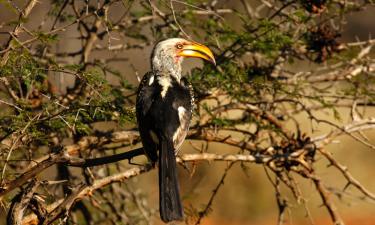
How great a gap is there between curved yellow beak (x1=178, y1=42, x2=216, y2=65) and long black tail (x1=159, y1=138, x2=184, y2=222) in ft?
2.38

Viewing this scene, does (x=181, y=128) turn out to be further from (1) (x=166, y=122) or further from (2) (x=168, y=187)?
(2) (x=168, y=187)

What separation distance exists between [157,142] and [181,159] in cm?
16

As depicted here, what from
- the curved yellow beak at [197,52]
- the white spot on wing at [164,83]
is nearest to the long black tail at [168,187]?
the white spot on wing at [164,83]

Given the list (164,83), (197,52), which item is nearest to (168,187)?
(164,83)

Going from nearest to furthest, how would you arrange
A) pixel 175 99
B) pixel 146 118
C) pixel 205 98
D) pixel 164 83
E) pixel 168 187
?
pixel 168 187
pixel 146 118
pixel 175 99
pixel 164 83
pixel 205 98

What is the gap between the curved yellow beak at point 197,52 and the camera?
4.79 m

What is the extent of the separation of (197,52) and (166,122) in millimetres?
819

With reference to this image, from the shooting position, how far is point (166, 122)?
4.46m

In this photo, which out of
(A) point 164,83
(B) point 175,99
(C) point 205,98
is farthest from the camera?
(C) point 205,98

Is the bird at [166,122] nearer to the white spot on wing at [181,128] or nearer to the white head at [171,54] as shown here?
the white spot on wing at [181,128]

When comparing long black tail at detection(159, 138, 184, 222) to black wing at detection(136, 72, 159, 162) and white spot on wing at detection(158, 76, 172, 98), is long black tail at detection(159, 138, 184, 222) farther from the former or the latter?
white spot on wing at detection(158, 76, 172, 98)

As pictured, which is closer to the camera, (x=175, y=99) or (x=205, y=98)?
(x=175, y=99)

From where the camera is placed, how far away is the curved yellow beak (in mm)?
4785

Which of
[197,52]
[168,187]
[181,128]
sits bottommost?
[168,187]
